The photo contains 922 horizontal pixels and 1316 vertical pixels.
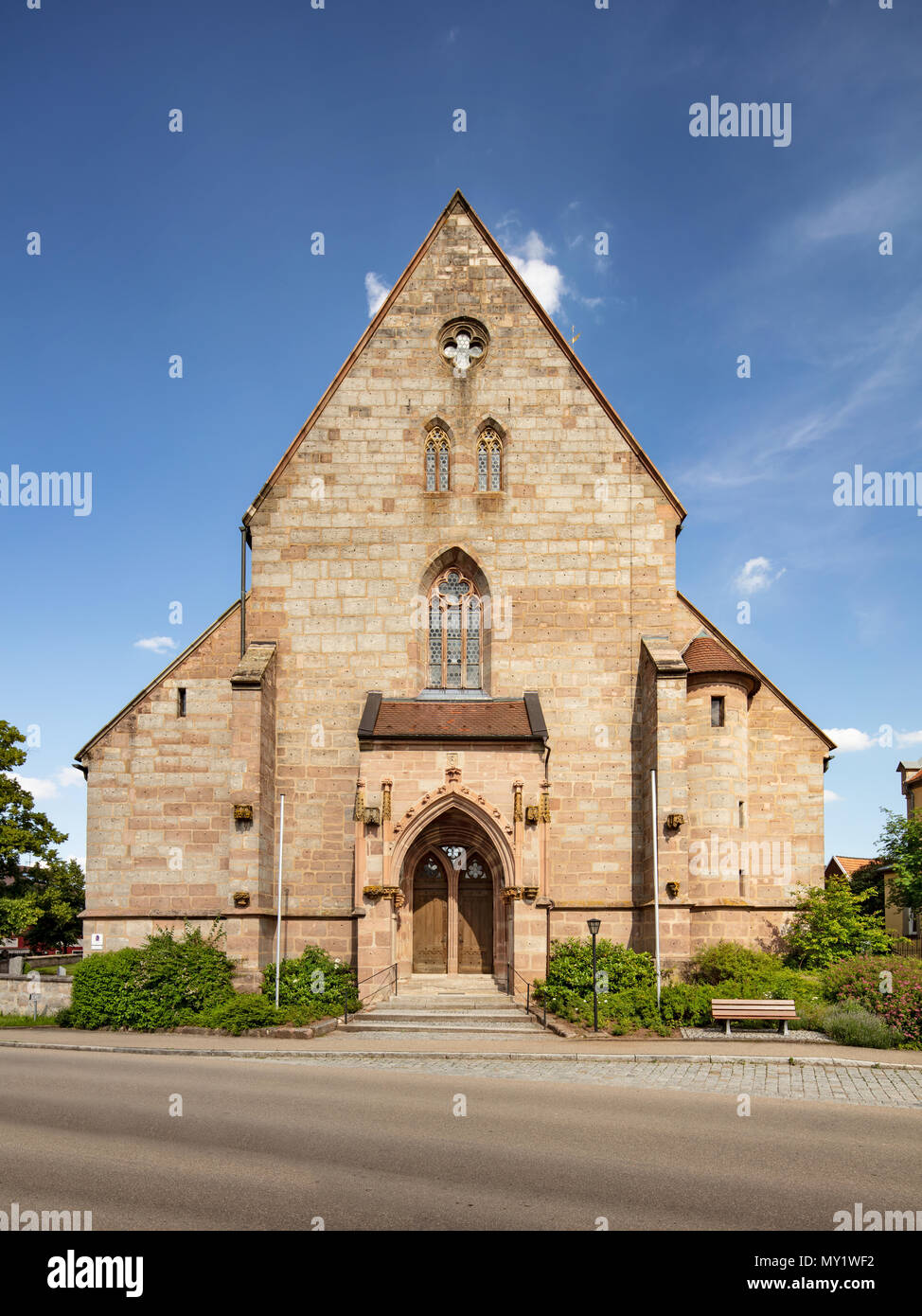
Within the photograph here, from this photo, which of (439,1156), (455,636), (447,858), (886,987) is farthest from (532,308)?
(439,1156)

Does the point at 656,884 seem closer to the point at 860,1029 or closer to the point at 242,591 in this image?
the point at 860,1029

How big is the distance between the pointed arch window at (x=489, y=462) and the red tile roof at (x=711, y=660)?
613 centimetres

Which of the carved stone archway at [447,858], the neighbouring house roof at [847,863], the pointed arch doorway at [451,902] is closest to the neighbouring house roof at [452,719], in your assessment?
the carved stone archway at [447,858]

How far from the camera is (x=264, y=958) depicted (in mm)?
22359

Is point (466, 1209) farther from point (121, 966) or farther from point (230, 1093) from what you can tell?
point (121, 966)

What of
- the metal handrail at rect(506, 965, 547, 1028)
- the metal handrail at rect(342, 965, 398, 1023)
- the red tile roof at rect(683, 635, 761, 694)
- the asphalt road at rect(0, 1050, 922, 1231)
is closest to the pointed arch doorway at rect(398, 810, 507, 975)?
→ the metal handrail at rect(342, 965, 398, 1023)

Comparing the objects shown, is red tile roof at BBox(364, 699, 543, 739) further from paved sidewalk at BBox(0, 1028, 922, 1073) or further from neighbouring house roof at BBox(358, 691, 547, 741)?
paved sidewalk at BBox(0, 1028, 922, 1073)

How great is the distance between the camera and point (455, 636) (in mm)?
25250

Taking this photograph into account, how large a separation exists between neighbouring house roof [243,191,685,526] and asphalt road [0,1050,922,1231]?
49.5 ft

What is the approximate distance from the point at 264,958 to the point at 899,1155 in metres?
15.1

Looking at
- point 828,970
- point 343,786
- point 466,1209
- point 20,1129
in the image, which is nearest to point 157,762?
point 343,786

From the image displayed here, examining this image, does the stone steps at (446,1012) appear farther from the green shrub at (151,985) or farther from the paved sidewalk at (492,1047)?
the green shrub at (151,985)

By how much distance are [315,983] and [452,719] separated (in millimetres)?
6351

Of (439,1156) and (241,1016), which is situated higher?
(439,1156)
